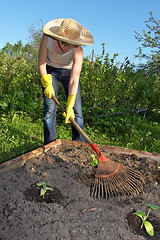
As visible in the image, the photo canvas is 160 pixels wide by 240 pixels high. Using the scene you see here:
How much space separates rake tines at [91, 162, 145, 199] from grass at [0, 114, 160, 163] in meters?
1.44

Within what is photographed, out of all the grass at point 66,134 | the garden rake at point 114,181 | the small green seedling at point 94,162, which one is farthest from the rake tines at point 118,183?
the grass at point 66,134

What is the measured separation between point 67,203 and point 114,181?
473mm

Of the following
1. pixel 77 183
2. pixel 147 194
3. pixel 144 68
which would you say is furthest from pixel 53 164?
pixel 144 68

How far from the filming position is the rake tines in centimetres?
186

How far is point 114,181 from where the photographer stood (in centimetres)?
194

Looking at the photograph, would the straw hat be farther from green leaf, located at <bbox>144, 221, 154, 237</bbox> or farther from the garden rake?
green leaf, located at <bbox>144, 221, 154, 237</bbox>

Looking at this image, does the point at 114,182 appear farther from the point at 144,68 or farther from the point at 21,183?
the point at 144,68

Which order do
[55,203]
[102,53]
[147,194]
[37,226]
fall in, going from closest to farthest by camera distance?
[37,226], [55,203], [147,194], [102,53]

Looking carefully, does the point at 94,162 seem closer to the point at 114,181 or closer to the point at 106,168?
the point at 106,168

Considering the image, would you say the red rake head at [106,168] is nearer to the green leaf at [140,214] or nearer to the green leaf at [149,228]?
the green leaf at [140,214]

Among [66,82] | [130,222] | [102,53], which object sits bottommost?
[130,222]

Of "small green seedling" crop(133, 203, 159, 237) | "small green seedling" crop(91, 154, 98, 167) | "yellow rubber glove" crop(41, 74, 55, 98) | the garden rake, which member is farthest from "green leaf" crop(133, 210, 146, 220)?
"yellow rubber glove" crop(41, 74, 55, 98)

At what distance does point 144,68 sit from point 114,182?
330 centimetres

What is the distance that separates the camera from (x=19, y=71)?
4.96 metres
